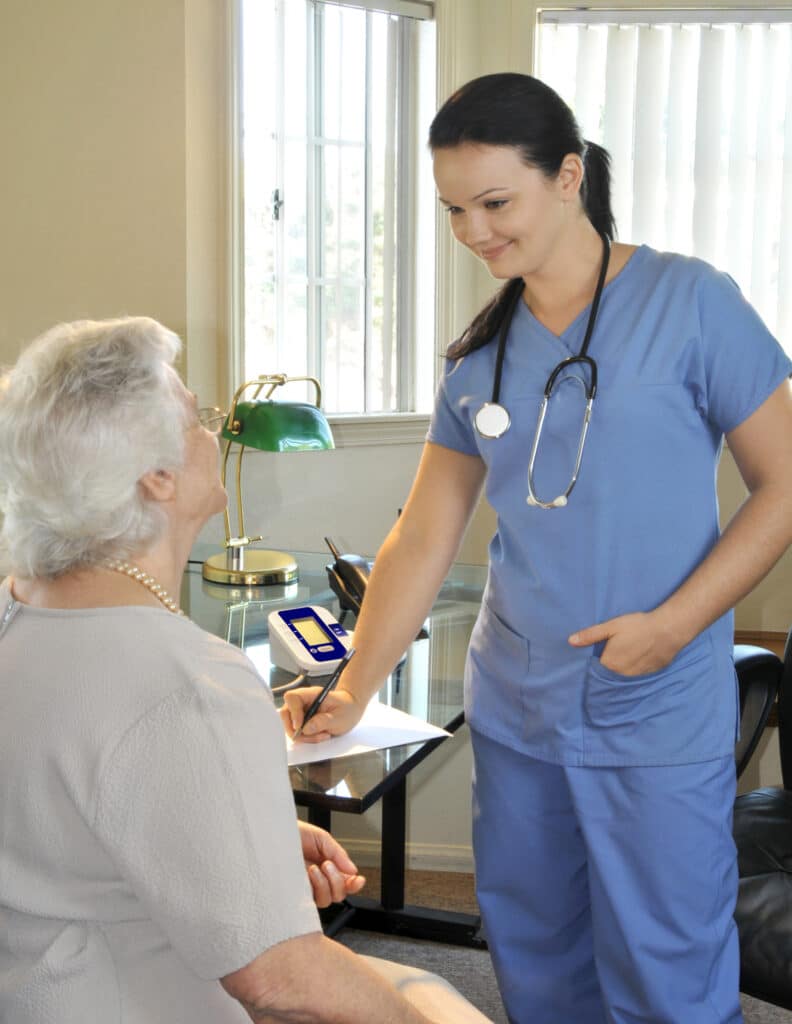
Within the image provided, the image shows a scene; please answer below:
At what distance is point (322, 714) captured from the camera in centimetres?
144

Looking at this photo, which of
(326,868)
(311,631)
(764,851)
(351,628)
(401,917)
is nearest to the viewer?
(326,868)

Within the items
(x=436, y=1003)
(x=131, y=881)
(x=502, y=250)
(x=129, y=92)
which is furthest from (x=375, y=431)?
(x=131, y=881)

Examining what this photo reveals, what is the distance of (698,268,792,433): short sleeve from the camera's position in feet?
4.25

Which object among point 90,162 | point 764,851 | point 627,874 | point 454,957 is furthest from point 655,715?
point 90,162

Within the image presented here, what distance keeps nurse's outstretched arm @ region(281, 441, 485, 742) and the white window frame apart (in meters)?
1.40

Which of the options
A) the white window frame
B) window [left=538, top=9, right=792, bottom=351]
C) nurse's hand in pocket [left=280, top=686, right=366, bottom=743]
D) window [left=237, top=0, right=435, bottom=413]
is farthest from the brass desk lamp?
window [left=538, top=9, right=792, bottom=351]

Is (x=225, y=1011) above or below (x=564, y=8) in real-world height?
below

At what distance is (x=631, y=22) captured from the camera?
10.1ft

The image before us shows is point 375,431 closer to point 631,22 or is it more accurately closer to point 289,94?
point 289,94

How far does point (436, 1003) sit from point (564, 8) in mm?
2686

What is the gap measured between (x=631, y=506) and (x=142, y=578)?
1.86 ft

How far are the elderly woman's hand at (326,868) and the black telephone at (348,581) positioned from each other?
2.74 ft

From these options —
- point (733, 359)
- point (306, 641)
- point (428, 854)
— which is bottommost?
point (428, 854)

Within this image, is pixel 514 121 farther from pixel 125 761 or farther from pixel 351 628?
pixel 351 628
